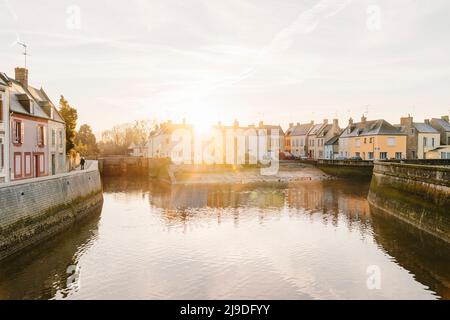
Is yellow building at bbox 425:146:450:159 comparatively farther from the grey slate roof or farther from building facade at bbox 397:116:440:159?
the grey slate roof

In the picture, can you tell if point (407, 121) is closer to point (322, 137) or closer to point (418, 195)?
point (322, 137)

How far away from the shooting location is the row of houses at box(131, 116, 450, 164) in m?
68.8

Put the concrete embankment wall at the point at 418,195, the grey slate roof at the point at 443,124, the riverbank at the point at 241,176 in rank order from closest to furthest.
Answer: the concrete embankment wall at the point at 418,195, the riverbank at the point at 241,176, the grey slate roof at the point at 443,124

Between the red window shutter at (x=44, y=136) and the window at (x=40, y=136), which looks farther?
the red window shutter at (x=44, y=136)

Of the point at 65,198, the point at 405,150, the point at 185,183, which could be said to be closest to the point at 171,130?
the point at 185,183

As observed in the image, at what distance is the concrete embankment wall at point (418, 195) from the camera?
903 inches

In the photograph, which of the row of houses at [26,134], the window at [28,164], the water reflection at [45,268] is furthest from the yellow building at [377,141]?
the water reflection at [45,268]

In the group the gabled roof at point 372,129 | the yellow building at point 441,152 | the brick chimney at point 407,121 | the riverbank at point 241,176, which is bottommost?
the riverbank at point 241,176

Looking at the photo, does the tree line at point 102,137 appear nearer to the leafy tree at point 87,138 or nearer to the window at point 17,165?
the leafy tree at point 87,138

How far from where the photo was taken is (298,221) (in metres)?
29.3
